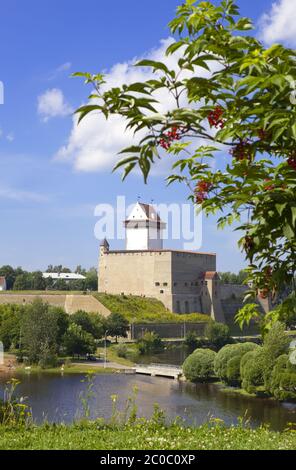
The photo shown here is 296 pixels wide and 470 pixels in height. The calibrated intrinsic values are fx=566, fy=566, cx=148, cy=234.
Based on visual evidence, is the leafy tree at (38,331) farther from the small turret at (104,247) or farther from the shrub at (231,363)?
the small turret at (104,247)

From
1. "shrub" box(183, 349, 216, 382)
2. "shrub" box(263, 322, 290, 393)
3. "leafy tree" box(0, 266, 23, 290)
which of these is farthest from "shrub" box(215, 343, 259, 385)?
"leafy tree" box(0, 266, 23, 290)

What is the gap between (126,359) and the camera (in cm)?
3322

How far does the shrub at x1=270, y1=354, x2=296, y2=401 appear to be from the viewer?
20.0 meters

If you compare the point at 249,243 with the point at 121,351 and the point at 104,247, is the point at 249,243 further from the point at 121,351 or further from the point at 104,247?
the point at 104,247

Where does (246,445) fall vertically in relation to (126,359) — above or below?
above

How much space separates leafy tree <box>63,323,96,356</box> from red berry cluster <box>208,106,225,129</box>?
30.4 metres

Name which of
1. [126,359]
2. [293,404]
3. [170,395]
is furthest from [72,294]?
[293,404]

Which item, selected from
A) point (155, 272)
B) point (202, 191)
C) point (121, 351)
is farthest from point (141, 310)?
point (202, 191)

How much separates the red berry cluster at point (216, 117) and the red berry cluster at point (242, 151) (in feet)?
0.33

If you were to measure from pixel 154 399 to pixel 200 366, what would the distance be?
5403 mm

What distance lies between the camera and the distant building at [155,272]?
162 ft

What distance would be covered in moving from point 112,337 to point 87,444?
37674 mm
